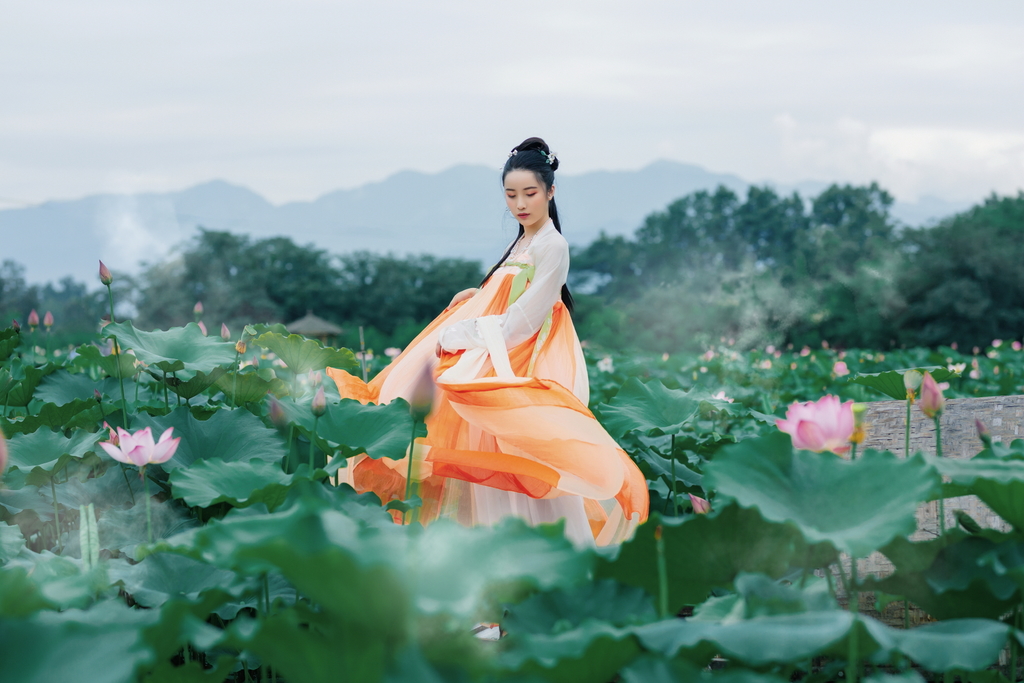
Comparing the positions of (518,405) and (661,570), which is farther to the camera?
(518,405)

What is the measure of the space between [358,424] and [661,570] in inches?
39.2

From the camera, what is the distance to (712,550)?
3.98 feet

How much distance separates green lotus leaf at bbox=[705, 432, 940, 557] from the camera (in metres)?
1.17

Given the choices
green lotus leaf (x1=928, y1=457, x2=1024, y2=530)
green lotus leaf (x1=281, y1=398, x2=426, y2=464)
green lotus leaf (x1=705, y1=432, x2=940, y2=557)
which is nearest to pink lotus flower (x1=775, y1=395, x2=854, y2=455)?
green lotus leaf (x1=705, y1=432, x2=940, y2=557)

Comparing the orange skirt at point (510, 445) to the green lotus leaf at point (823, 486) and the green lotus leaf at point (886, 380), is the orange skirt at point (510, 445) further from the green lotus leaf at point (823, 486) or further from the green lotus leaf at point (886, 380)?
the green lotus leaf at point (823, 486)

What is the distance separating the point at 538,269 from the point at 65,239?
703 feet

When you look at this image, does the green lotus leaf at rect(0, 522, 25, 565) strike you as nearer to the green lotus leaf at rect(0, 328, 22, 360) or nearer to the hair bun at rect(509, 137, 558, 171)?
the green lotus leaf at rect(0, 328, 22, 360)

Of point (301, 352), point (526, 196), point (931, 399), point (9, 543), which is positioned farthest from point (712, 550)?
point (301, 352)

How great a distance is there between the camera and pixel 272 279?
29484 millimetres

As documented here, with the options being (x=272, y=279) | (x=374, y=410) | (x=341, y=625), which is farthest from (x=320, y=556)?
(x=272, y=279)

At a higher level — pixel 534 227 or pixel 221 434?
pixel 534 227

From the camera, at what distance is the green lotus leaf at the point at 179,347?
2.27 m

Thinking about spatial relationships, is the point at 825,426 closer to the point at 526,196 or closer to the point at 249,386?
the point at 526,196

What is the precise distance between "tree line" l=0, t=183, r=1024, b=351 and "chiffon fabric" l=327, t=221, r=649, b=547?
1124 centimetres
